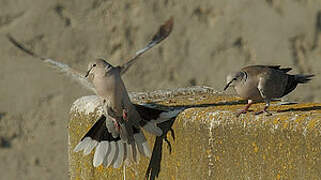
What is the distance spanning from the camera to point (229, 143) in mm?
4164

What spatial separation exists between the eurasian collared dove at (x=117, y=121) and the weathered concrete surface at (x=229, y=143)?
0.10 meters

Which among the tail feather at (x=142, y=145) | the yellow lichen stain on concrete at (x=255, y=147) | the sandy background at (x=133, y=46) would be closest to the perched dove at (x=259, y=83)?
the yellow lichen stain on concrete at (x=255, y=147)

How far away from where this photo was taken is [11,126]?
856cm

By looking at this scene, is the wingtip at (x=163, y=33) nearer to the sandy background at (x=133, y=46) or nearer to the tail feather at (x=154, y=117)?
the tail feather at (x=154, y=117)

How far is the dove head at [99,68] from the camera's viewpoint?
→ 190 inches

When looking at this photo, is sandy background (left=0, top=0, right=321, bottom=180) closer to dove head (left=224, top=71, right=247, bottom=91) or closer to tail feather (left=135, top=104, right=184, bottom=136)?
tail feather (left=135, top=104, right=184, bottom=136)

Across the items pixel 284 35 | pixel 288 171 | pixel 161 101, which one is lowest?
pixel 288 171

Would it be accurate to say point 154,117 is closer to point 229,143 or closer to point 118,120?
point 118,120

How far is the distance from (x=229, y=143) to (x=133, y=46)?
4248 mm

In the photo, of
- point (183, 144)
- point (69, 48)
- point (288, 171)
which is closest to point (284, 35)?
point (69, 48)

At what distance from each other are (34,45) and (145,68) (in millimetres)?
1033

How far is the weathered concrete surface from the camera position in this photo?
Result: 3.73m

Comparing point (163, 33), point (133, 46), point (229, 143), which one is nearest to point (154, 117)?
point (163, 33)

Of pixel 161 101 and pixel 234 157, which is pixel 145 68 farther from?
pixel 234 157
